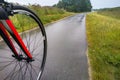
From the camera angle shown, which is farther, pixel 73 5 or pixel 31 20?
pixel 73 5

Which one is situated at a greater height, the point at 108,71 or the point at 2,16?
the point at 2,16

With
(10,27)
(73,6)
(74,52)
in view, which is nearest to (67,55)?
(74,52)

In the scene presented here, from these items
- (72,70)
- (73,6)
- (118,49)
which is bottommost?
(73,6)

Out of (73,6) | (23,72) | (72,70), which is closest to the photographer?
(23,72)

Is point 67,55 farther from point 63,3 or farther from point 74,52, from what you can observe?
point 63,3

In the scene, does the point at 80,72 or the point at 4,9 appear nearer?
the point at 4,9

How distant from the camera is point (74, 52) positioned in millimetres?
5504

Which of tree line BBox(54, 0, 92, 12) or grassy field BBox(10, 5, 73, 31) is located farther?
tree line BBox(54, 0, 92, 12)

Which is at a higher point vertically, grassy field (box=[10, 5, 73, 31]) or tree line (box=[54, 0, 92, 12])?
grassy field (box=[10, 5, 73, 31])

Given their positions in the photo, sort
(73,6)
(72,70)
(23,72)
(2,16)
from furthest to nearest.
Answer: (73,6), (72,70), (23,72), (2,16)

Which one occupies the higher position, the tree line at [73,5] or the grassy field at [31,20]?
the grassy field at [31,20]

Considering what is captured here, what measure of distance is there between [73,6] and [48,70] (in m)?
86.3

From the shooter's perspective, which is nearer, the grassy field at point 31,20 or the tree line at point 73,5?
the grassy field at point 31,20

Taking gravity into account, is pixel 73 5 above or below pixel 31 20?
below
